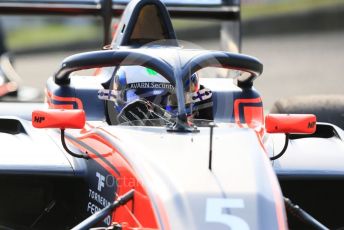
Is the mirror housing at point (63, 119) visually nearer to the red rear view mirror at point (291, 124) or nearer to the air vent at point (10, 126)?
the red rear view mirror at point (291, 124)

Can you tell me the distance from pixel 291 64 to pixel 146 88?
1380 centimetres

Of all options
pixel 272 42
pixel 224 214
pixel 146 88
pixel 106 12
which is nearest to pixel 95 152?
pixel 146 88

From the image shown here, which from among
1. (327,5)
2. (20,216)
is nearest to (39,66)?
(327,5)

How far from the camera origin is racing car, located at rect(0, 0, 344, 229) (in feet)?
12.8

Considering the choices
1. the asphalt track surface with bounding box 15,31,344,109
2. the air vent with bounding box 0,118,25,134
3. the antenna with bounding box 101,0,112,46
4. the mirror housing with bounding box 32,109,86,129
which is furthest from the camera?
the asphalt track surface with bounding box 15,31,344,109

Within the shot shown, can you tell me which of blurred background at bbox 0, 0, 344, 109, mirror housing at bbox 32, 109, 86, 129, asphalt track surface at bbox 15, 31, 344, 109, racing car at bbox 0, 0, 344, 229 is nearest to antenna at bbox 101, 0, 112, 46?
racing car at bbox 0, 0, 344, 229

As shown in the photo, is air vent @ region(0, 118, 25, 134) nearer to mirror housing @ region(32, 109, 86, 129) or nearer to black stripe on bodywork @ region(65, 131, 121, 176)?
black stripe on bodywork @ region(65, 131, 121, 176)

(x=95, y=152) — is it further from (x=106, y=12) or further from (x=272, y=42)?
(x=272, y=42)

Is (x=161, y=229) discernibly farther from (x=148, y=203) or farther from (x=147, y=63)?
(x=147, y=63)

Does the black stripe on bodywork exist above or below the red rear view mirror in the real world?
below

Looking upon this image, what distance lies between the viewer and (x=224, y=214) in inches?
148

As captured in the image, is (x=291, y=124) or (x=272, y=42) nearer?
(x=291, y=124)

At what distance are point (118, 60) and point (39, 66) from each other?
18.0 metres

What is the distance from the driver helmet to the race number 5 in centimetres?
105
